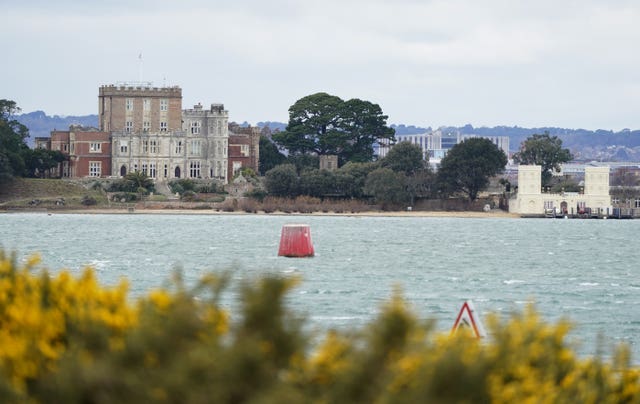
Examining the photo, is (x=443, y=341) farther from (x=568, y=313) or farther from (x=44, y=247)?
(x=44, y=247)

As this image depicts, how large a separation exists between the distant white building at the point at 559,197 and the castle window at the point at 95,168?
3555cm

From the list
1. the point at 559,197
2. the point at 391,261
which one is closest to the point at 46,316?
the point at 391,261

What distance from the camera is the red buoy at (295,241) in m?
55.2

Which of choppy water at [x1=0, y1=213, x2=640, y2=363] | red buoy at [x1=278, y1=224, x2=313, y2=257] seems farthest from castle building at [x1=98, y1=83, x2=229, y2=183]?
red buoy at [x1=278, y1=224, x2=313, y2=257]

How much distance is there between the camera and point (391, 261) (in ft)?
187

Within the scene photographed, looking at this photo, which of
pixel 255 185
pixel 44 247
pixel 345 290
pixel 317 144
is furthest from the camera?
pixel 317 144

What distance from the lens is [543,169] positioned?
142250 mm

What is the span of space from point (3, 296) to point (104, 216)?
4031 inches

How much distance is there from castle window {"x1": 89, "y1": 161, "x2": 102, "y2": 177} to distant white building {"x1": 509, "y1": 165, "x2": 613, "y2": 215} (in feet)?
117

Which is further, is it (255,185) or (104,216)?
(255,185)

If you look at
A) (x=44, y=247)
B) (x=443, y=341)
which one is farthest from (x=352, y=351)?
A: (x=44, y=247)

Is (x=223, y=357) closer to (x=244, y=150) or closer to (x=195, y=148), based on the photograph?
(x=195, y=148)

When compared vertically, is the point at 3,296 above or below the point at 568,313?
above

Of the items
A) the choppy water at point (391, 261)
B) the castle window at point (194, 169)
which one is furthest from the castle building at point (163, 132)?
the choppy water at point (391, 261)
